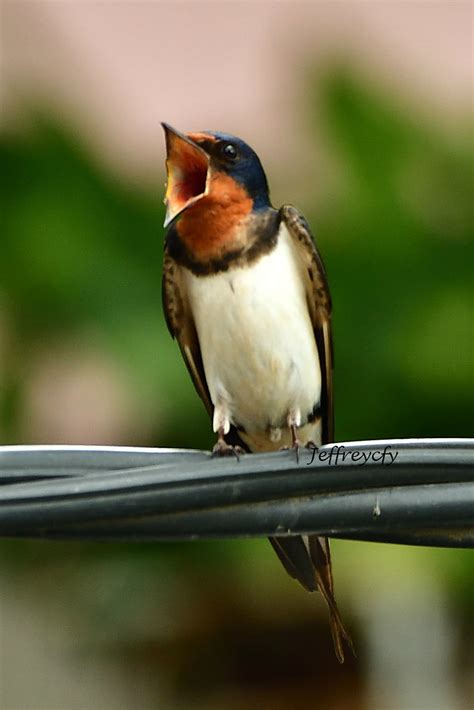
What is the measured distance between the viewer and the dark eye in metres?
2.43

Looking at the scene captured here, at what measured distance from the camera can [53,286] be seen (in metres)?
3.85

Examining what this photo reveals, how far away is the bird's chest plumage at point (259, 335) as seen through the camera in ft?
7.95

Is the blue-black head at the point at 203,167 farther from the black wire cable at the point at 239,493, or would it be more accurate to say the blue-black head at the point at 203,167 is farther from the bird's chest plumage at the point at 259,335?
the black wire cable at the point at 239,493

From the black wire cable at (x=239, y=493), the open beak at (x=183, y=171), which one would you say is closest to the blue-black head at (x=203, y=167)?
the open beak at (x=183, y=171)

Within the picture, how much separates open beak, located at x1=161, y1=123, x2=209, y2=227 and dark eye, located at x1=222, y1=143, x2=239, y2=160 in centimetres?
5

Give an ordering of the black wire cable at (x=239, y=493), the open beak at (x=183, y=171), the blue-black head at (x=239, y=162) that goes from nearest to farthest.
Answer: the black wire cable at (x=239, y=493)
the open beak at (x=183, y=171)
the blue-black head at (x=239, y=162)

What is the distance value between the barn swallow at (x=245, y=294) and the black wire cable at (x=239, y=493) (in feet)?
2.56

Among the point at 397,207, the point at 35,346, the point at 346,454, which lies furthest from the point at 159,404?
the point at 346,454

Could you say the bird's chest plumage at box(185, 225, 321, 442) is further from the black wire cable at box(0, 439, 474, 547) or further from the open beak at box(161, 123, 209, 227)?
the black wire cable at box(0, 439, 474, 547)

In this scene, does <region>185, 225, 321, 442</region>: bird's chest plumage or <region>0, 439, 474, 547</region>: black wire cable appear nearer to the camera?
<region>0, 439, 474, 547</region>: black wire cable

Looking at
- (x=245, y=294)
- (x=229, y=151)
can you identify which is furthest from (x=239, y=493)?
(x=229, y=151)

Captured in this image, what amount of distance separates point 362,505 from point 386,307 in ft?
7.58

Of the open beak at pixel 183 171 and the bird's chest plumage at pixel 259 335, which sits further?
the bird's chest plumage at pixel 259 335

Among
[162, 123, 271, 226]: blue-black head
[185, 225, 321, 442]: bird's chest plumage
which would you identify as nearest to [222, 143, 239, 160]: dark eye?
[162, 123, 271, 226]: blue-black head
